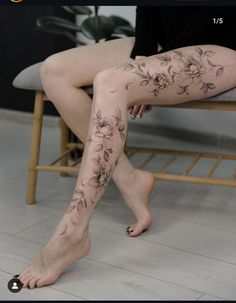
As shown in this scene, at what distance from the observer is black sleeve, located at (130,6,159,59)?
1673 mm

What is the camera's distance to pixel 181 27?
167cm

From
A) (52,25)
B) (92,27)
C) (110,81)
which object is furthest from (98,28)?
(110,81)

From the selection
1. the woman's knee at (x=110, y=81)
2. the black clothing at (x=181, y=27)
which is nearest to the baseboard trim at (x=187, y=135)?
the black clothing at (x=181, y=27)

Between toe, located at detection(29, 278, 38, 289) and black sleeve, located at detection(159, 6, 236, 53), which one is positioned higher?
black sleeve, located at detection(159, 6, 236, 53)

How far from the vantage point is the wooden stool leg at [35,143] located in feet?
5.96

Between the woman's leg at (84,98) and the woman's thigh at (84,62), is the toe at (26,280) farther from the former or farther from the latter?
the woman's thigh at (84,62)

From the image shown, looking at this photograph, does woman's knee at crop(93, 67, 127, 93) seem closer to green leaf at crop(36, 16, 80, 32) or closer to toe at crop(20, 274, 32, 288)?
toe at crop(20, 274, 32, 288)

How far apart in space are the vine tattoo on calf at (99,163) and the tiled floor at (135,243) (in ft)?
0.62

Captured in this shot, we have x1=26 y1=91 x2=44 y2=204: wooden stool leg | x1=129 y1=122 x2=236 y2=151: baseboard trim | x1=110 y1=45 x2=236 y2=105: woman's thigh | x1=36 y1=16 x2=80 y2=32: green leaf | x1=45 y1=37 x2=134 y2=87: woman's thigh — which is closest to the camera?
x1=110 y1=45 x2=236 y2=105: woman's thigh

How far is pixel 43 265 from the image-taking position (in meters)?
1.35

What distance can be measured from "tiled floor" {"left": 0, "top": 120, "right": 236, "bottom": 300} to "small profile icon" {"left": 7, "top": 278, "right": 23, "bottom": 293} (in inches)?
0.7

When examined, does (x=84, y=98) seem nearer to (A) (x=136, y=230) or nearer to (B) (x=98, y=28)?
(A) (x=136, y=230)

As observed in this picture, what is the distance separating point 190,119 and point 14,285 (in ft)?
5.22

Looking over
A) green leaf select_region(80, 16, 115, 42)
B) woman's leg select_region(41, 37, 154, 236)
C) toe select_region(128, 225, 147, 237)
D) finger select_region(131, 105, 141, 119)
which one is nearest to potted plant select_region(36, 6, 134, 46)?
green leaf select_region(80, 16, 115, 42)
